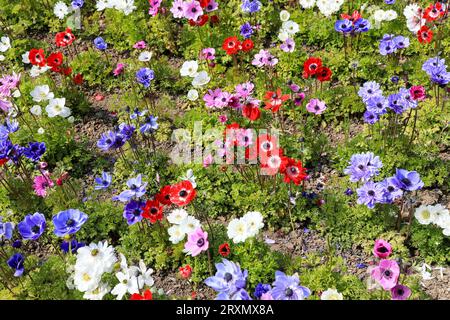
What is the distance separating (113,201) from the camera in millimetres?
5324

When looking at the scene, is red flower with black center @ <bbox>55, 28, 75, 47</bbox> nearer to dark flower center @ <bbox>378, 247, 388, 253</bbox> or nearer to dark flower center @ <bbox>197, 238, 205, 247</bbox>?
dark flower center @ <bbox>197, 238, 205, 247</bbox>

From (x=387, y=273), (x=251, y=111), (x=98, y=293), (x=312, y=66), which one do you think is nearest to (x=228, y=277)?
(x=98, y=293)

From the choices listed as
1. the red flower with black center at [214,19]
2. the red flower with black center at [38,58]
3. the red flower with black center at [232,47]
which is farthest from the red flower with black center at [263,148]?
the red flower with black center at [38,58]

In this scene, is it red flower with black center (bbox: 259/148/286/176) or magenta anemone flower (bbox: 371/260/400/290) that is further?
red flower with black center (bbox: 259/148/286/176)

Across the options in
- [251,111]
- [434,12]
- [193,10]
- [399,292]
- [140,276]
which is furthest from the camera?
[193,10]

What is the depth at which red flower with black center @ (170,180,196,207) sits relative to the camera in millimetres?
4281

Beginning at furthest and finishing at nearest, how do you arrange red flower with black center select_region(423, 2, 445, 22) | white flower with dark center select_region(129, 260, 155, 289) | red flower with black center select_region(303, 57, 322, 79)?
red flower with black center select_region(423, 2, 445, 22) < red flower with black center select_region(303, 57, 322, 79) < white flower with dark center select_region(129, 260, 155, 289)

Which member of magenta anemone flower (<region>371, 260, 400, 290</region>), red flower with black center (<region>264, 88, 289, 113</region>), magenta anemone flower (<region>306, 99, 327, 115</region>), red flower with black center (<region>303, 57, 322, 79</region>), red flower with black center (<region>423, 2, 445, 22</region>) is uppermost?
red flower with black center (<region>423, 2, 445, 22</region>)

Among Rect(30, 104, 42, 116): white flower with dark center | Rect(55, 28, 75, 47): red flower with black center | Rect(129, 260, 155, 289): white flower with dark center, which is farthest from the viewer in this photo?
Rect(55, 28, 75, 47): red flower with black center

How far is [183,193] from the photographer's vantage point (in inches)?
170

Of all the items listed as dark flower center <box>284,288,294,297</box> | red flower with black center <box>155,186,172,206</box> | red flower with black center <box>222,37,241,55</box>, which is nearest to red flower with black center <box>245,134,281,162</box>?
red flower with black center <box>155,186,172,206</box>

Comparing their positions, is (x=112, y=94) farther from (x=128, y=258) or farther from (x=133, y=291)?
(x=133, y=291)

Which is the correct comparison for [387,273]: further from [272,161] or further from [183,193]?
[183,193]

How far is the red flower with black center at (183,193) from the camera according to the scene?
4.28 meters
